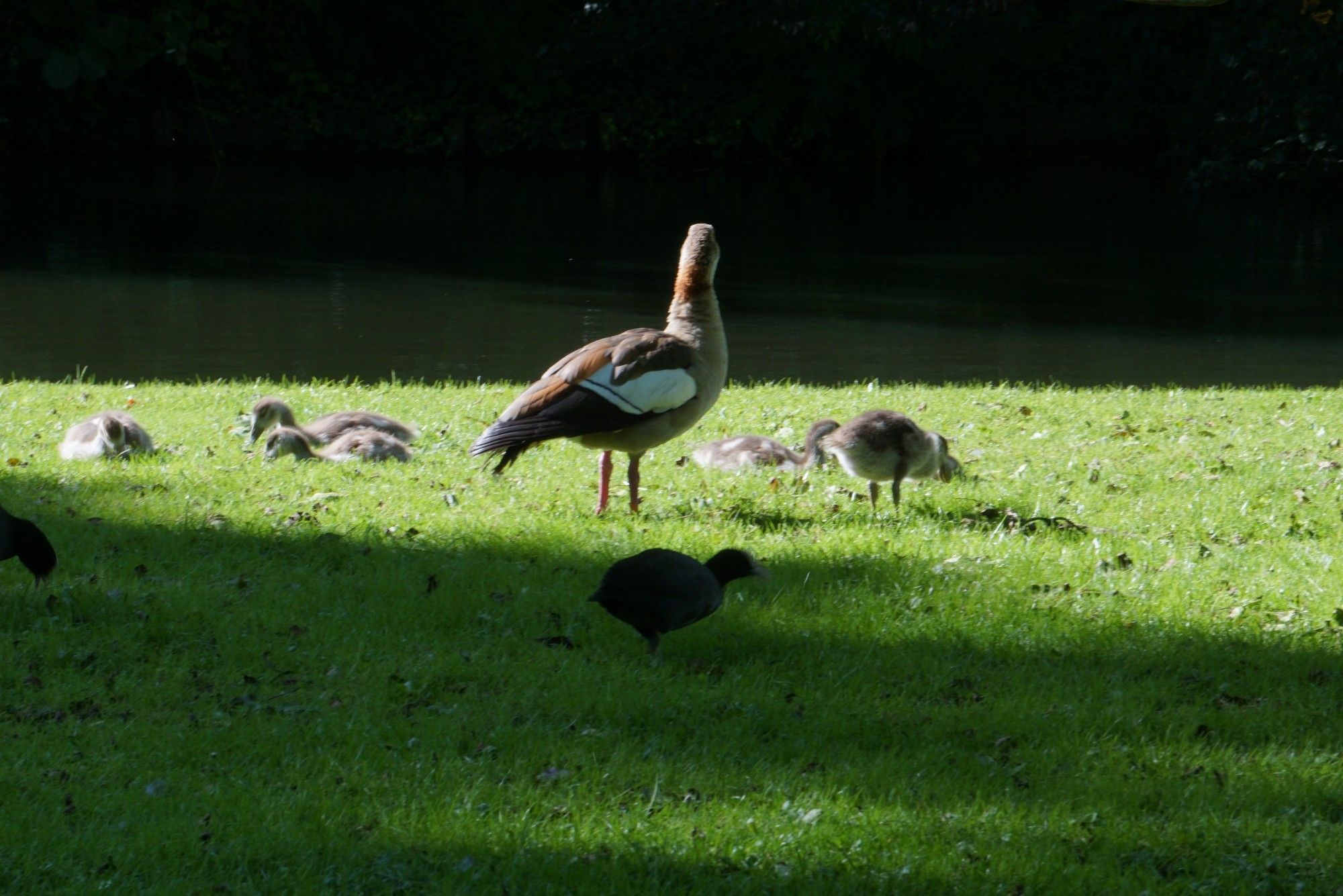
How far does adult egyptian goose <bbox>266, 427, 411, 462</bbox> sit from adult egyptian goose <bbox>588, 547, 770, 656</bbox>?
3.90 m

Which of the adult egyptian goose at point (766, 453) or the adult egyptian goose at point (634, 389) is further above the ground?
the adult egyptian goose at point (634, 389)

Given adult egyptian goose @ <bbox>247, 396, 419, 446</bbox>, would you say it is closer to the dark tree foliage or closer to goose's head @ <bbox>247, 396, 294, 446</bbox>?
goose's head @ <bbox>247, 396, 294, 446</bbox>

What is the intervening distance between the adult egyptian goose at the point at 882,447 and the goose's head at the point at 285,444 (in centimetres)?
324

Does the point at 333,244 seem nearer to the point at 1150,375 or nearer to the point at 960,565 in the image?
the point at 1150,375

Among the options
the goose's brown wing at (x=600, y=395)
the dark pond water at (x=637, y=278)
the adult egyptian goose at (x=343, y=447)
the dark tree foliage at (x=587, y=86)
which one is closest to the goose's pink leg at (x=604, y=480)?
the goose's brown wing at (x=600, y=395)

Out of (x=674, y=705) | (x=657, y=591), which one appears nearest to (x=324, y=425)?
(x=657, y=591)

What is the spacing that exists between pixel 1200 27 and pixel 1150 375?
2311cm

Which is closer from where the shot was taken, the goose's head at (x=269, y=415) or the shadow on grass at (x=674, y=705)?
the shadow on grass at (x=674, y=705)

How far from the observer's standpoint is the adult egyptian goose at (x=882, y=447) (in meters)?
7.62

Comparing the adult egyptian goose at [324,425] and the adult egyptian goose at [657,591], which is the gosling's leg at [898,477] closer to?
the adult egyptian goose at [657,591]

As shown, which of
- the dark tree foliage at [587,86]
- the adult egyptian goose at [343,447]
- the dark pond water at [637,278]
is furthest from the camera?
the dark tree foliage at [587,86]

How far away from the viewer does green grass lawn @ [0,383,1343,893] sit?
4199 mm

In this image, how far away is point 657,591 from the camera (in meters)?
5.43

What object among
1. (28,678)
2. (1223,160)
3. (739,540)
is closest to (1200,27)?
(1223,160)
